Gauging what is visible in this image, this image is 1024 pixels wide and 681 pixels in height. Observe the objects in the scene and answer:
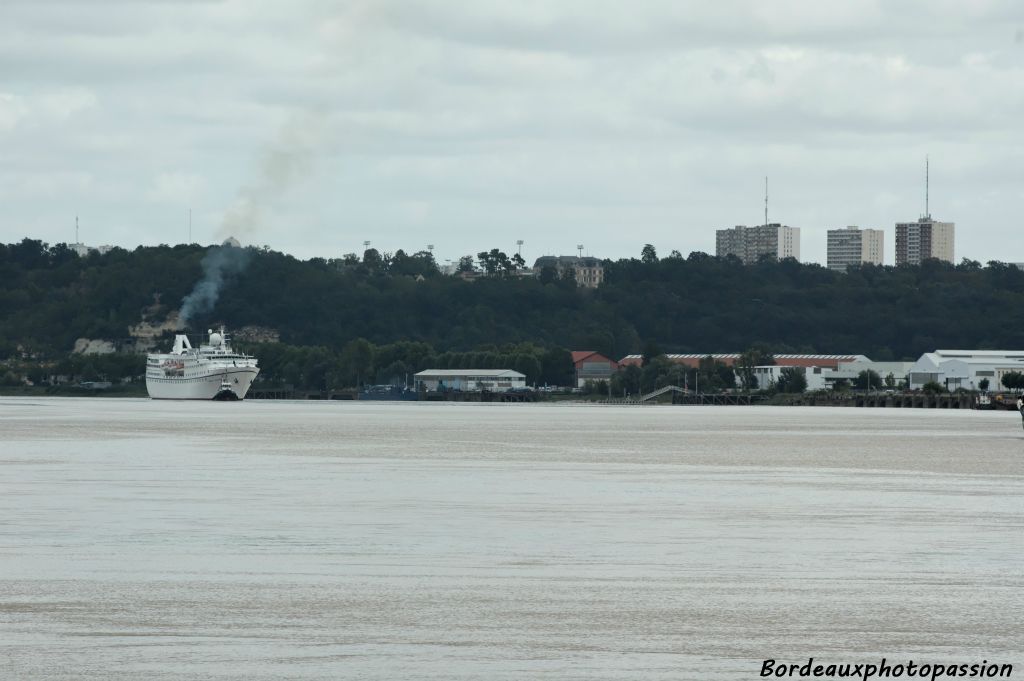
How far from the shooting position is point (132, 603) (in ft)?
89.9

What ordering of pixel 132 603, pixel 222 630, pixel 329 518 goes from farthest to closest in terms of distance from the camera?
pixel 329 518, pixel 132 603, pixel 222 630

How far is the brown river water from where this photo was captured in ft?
77.4

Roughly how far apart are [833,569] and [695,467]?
35274mm

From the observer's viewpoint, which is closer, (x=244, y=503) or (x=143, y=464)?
(x=244, y=503)

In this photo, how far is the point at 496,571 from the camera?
104 ft

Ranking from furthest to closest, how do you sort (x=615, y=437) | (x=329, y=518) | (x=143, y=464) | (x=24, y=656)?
(x=615, y=437), (x=143, y=464), (x=329, y=518), (x=24, y=656)

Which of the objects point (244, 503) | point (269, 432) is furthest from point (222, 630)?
point (269, 432)

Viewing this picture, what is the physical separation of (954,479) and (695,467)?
11.0 metres

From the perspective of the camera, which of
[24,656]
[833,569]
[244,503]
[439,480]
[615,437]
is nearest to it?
[24,656]

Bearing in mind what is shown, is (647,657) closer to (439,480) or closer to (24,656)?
(24,656)

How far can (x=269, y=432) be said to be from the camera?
110875 mm

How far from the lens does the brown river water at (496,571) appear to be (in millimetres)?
23578

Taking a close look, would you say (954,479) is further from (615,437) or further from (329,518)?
(615,437)

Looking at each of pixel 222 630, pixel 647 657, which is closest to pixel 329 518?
pixel 222 630
